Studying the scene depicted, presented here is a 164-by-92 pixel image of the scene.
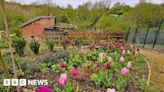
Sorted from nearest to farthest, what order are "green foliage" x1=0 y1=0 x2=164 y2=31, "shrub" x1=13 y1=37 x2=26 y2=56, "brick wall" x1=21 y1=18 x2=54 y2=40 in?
"shrub" x1=13 y1=37 x2=26 y2=56 < "green foliage" x1=0 y1=0 x2=164 y2=31 < "brick wall" x1=21 y1=18 x2=54 y2=40

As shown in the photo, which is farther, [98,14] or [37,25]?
[98,14]

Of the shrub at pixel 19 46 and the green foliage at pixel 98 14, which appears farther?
the green foliage at pixel 98 14

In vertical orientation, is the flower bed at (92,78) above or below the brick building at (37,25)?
above

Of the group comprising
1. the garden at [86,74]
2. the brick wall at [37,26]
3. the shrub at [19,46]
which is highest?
the garden at [86,74]

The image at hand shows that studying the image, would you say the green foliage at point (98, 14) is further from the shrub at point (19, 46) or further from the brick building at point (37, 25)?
the shrub at point (19, 46)

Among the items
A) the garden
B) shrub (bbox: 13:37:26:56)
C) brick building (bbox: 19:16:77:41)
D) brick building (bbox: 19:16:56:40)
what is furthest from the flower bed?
brick building (bbox: 19:16:56:40)

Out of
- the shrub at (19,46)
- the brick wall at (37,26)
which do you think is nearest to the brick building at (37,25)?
the brick wall at (37,26)

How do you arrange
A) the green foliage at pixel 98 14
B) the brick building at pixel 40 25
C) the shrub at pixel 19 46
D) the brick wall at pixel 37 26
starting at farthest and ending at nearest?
the brick wall at pixel 37 26 → the brick building at pixel 40 25 → the green foliage at pixel 98 14 → the shrub at pixel 19 46

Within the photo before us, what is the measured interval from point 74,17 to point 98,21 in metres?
3.71

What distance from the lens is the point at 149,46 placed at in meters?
17.2

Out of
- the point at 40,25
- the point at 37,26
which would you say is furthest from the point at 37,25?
the point at 40,25

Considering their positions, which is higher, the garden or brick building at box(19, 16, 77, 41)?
the garden

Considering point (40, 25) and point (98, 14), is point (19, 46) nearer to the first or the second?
point (40, 25)

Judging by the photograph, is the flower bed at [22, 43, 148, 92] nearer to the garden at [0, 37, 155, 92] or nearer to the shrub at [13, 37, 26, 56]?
the garden at [0, 37, 155, 92]
